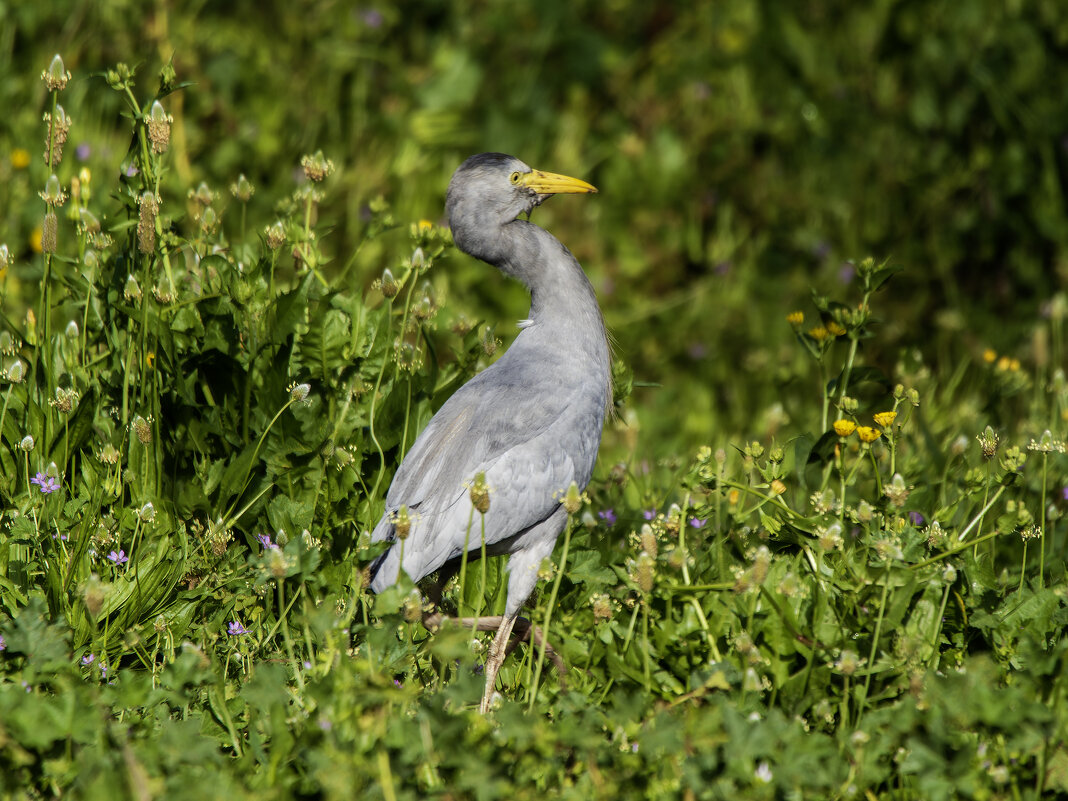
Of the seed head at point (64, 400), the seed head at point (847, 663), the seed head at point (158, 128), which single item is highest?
the seed head at point (158, 128)

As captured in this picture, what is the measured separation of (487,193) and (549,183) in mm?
204

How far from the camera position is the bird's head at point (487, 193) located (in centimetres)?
330

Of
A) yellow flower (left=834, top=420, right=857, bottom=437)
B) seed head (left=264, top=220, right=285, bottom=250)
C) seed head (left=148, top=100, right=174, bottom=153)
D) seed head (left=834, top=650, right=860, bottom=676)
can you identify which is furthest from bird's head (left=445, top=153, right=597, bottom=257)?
seed head (left=834, top=650, right=860, bottom=676)

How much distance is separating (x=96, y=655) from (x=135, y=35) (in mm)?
4133

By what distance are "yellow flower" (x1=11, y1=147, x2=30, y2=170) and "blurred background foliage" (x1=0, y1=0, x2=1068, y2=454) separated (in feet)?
0.28

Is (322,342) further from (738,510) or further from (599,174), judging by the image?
(599,174)

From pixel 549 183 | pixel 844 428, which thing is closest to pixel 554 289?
pixel 549 183

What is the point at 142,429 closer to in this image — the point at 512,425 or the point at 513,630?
the point at 512,425

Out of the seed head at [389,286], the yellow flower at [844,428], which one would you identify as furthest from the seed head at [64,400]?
the yellow flower at [844,428]

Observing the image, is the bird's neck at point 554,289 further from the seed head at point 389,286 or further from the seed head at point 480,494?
the seed head at point 480,494

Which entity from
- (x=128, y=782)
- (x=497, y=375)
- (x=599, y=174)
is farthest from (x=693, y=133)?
(x=128, y=782)

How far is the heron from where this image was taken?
9.65 ft

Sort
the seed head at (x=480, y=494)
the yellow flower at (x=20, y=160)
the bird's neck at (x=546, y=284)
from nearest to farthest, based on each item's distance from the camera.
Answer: the seed head at (x=480, y=494), the bird's neck at (x=546, y=284), the yellow flower at (x=20, y=160)

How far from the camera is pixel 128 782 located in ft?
6.65
